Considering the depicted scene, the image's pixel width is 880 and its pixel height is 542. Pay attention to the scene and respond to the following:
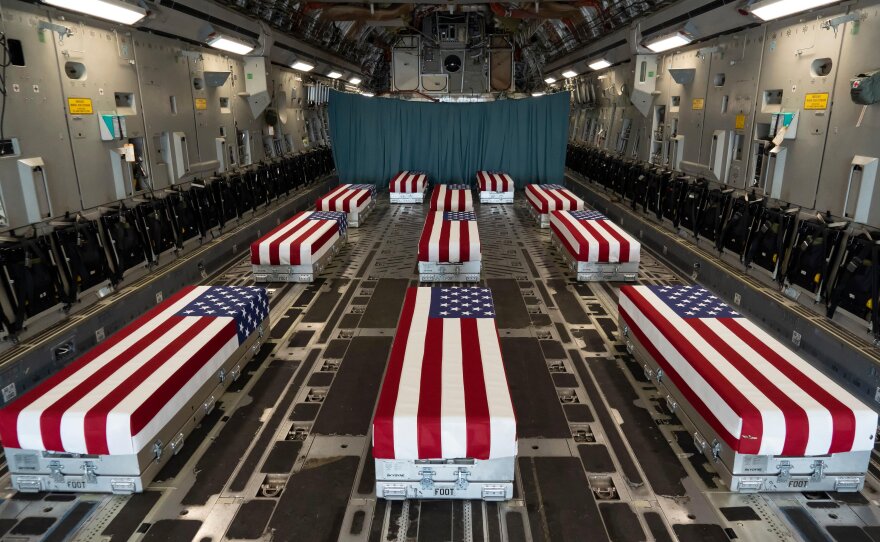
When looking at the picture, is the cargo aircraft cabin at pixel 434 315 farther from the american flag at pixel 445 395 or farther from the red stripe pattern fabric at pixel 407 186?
the red stripe pattern fabric at pixel 407 186

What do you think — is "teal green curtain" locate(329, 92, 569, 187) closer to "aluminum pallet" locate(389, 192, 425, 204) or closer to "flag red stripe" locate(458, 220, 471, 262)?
"aluminum pallet" locate(389, 192, 425, 204)

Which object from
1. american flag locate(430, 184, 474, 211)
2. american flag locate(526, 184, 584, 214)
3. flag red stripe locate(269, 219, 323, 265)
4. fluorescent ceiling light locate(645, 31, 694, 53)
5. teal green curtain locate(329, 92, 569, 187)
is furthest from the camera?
teal green curtain locate(329, 92, 569, 187)

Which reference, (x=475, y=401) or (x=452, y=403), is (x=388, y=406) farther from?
(x=475, y=401)

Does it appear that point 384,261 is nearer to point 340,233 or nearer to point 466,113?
point 340,233

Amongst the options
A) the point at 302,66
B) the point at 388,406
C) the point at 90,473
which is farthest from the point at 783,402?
the point at 302,66

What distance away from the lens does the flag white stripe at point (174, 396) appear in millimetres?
3758

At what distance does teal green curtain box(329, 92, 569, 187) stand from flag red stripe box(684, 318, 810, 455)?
39.0 feet

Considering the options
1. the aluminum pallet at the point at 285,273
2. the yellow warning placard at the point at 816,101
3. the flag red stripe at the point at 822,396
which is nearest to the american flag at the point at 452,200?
the aluminum pallet at the point at 285,273

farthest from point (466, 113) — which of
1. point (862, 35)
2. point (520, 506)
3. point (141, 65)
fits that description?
point (520, 506)

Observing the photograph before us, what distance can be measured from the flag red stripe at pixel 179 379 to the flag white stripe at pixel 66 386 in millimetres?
618

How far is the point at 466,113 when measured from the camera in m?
16.2

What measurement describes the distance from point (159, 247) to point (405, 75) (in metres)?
16.9

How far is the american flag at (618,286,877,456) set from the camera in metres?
3.75

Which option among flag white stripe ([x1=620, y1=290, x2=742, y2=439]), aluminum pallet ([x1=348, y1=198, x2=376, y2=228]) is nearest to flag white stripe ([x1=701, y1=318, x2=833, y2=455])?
flag white stripe ([x1=620, y1=290, x2=742, y2=439])
